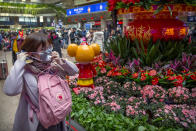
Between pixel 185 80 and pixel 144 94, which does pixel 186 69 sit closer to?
pixel 185 80

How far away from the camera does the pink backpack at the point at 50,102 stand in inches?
56.7

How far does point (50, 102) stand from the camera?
4.70 feet

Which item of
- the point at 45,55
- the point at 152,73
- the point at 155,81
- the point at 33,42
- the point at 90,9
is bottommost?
the point at 155,81

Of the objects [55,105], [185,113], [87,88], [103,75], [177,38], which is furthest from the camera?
[103,75]

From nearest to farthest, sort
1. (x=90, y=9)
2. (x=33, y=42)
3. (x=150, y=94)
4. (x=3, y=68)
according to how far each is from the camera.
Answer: (x=33, y=42)
(x=150, y=94)
(x=3, y=68)
(x=90, y=9)

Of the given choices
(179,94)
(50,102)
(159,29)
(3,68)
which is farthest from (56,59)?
(3,68)

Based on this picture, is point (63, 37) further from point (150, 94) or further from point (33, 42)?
point (33, 42)

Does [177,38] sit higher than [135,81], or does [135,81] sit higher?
[177,38]

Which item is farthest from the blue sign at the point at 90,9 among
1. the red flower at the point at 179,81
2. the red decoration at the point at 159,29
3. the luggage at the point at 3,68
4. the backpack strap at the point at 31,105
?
the backpack strap at the point at 31,105

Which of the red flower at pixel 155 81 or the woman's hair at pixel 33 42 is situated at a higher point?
the woman's hair at pixel 33 42

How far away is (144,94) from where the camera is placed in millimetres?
2941

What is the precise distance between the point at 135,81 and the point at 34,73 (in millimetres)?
2211

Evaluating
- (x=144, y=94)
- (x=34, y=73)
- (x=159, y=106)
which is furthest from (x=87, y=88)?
(x=34, y=73)

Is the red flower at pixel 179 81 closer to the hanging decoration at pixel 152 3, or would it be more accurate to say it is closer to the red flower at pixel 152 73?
the red flower at pixel 152 73
